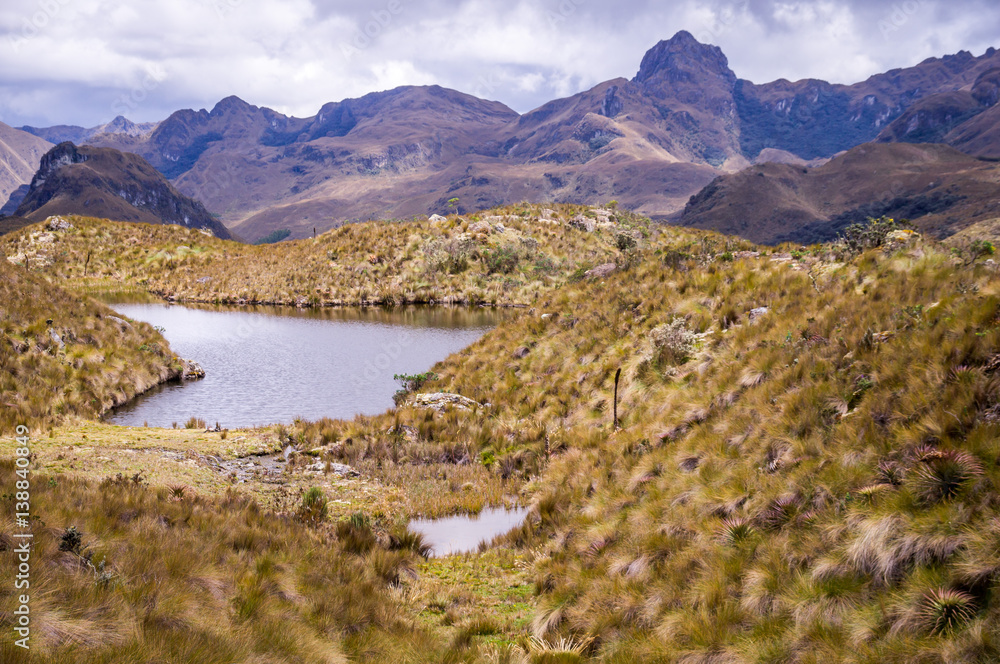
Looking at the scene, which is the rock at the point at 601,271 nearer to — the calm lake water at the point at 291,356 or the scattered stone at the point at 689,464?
the calm lake water at the point at 291,356

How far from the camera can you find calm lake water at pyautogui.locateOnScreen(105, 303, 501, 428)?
20703 mm

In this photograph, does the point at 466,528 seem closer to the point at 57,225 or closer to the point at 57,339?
Answer: the point at 57,339

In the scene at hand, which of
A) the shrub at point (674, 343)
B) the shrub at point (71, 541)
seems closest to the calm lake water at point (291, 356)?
the shrub at point (674, 343)

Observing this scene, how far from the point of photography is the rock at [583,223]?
6456 centimetres

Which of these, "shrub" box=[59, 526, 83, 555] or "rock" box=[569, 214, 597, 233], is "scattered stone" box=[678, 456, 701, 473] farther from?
"rock" box=[569, 214, 597, 233]

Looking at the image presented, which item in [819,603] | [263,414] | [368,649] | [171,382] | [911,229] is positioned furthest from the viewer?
[171,382]

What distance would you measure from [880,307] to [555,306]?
15179 millimetres

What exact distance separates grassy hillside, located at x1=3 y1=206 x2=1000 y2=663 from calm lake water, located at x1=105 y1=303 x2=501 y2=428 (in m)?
4.96

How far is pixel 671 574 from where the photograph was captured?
24.6 ft

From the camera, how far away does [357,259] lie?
191ft

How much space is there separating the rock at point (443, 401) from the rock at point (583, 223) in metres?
48.0

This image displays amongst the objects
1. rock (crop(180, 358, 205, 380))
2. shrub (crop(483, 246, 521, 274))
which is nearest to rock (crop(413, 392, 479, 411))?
rock (crop(180, 358, 205, 380))

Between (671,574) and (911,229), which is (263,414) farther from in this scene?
(911,229)

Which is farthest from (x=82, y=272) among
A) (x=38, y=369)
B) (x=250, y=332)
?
(x=38, y=369)
